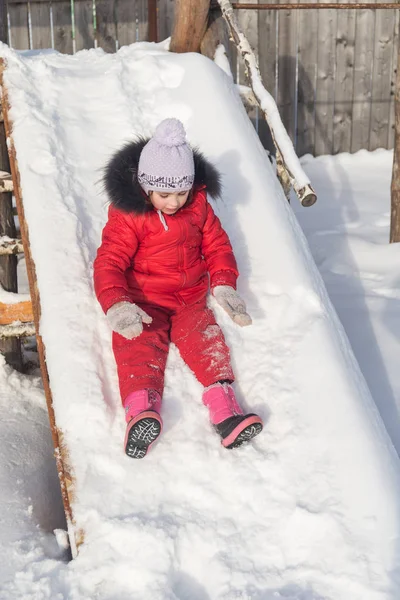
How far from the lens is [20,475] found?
9.43 ft

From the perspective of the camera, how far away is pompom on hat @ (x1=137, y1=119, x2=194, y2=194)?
2621 millimetres

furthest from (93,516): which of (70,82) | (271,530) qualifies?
(70,82)

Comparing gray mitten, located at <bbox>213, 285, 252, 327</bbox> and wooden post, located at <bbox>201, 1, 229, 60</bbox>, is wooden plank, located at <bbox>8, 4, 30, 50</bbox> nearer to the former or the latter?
wooden post, located at <bbox>201, 1, 229, 60</bbox>

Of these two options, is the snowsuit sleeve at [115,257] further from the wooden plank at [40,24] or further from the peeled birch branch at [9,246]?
the wooden plank at [40,24]

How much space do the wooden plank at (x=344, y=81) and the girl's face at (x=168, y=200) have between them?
493 centimetres

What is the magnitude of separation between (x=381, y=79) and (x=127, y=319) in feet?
18.9

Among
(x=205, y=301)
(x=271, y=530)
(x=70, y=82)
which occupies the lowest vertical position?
(x=271, y=530)

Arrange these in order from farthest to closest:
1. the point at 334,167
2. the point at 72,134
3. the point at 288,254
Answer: the point at 334,167 → the point at 72,134 → the point at 288,254

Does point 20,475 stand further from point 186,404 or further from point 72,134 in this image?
point 72,134

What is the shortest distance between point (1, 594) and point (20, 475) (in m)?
0.82

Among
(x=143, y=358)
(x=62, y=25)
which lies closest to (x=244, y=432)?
(x=143, y=358)

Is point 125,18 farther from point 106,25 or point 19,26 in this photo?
point 19,26

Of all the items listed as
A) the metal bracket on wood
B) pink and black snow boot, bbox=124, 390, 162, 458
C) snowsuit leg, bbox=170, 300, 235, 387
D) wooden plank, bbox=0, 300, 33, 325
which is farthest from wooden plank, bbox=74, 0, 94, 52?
pink and black snow boot, bbox=124, 390, 162, 458

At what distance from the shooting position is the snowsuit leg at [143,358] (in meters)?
2.49
